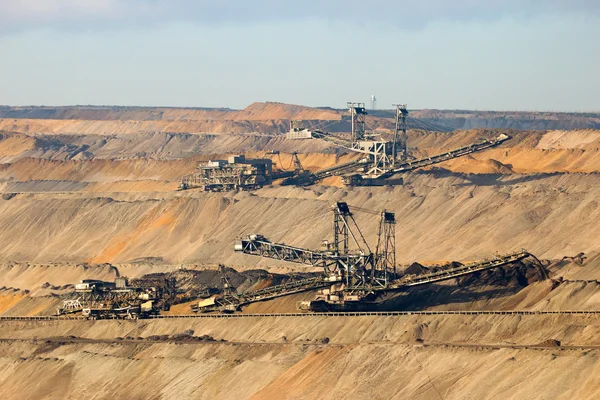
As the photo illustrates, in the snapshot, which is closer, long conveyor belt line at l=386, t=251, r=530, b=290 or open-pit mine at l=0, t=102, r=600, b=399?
open-pit mine at l=0, t=102, r=600, b=399

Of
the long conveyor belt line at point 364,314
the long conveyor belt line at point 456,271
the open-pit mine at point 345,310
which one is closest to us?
the open-pit mine at point 345,310

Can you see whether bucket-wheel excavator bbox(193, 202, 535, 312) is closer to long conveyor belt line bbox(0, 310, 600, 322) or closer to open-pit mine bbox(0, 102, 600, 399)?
open-pit mine bbox(0, 102, 600, 399)

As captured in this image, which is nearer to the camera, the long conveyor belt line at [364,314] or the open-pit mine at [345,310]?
the open-pit mine at [345,310]

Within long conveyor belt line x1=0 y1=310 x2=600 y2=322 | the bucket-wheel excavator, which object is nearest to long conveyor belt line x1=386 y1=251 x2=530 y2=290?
the bucket-wheel excavator

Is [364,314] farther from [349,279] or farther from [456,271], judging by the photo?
[349,279]

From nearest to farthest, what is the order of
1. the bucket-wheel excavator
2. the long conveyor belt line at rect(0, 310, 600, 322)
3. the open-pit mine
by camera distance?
the open-pit mine, the long conveyor belt line at rect(0, 310, 600, 322), the bucket-wheel excavator

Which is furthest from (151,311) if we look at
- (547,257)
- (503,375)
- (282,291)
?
(503,375)

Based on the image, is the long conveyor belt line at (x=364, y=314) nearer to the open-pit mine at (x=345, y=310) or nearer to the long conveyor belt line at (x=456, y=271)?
the open-pit mine at (x=345, y=310)

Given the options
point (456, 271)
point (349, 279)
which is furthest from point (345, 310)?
point (456, 271)

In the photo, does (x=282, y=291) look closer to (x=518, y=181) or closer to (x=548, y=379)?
(x=548, y=379)

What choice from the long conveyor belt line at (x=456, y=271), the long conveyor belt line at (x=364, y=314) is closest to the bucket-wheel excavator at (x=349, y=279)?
the long conveyor belt line at (x=456, y=271)

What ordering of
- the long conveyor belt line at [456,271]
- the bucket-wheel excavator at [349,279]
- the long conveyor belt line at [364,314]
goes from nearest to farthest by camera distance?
the long conveyor belt line at [364,314]
the long conveyor belt line at [456,271]
the bucket-wheel excavator at [349,279]
